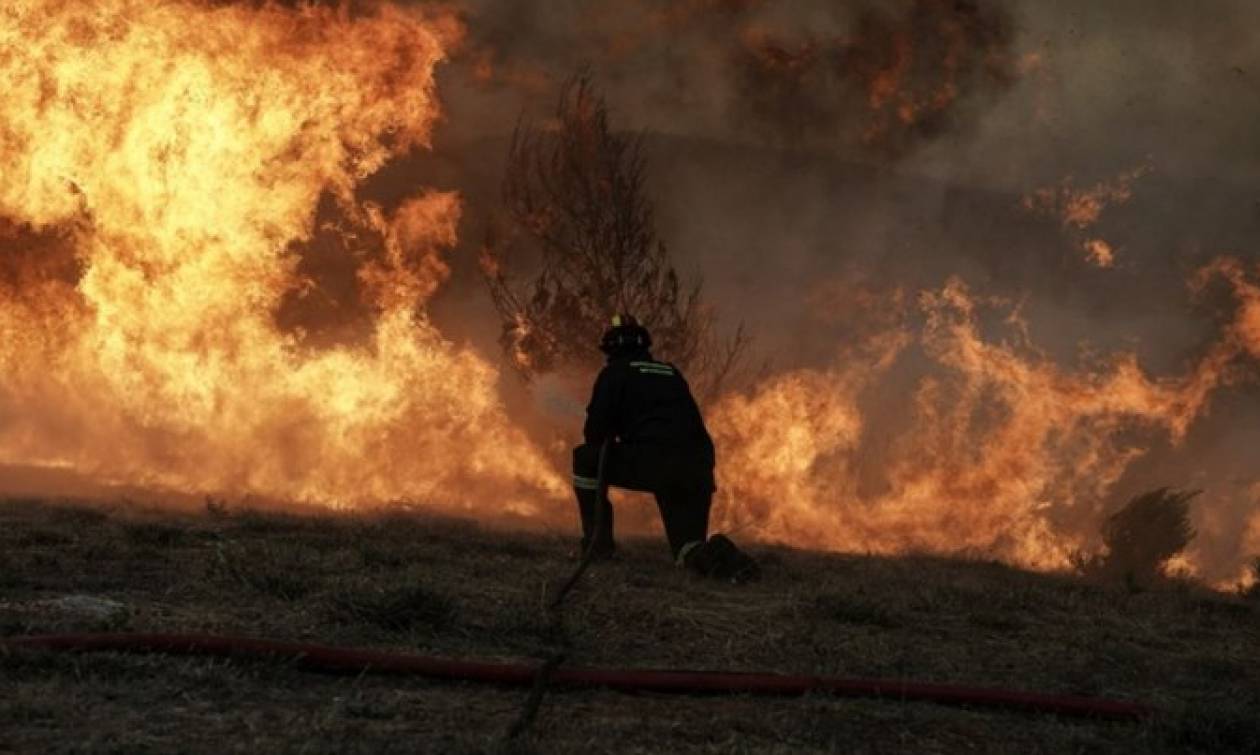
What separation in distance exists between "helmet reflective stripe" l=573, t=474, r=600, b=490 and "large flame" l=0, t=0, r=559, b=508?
34.8 ft

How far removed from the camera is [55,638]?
13.9ft

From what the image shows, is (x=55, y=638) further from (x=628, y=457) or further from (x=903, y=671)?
(x=628, y=457)

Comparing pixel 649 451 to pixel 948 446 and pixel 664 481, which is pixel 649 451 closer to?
pixel 664 481

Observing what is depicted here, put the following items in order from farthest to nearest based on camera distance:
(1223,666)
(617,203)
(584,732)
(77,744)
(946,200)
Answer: (946,200) → (617,203) → (1223,666) → (584,732) → (77,744)

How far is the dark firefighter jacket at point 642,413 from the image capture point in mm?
8500

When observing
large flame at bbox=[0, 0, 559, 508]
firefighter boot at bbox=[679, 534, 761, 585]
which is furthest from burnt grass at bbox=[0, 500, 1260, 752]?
large flame at bbox=[0, 0, 559, 508]

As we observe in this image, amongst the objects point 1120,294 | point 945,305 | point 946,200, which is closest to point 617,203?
point 945,305

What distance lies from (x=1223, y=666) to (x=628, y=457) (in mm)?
4093

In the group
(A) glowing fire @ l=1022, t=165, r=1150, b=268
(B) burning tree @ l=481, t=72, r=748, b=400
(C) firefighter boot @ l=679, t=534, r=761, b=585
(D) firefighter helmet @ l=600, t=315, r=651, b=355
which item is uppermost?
(A) glowing fire @ l=1022, t=165, r=1150, b=268

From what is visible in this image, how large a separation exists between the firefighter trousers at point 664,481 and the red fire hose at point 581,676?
370 centimetres

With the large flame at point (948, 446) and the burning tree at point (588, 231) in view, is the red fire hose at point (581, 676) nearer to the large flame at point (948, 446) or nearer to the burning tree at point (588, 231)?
the large flame at point (948, 446)

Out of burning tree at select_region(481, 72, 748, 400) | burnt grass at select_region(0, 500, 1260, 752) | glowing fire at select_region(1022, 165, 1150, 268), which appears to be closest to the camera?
burnt grass at select_region(0, 500, 1260, 752)

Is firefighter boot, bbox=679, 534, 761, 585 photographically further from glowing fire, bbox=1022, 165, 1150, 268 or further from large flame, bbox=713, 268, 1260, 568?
glowing fire, bbox=1022, 165, 1150, 268

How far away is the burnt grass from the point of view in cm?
379
